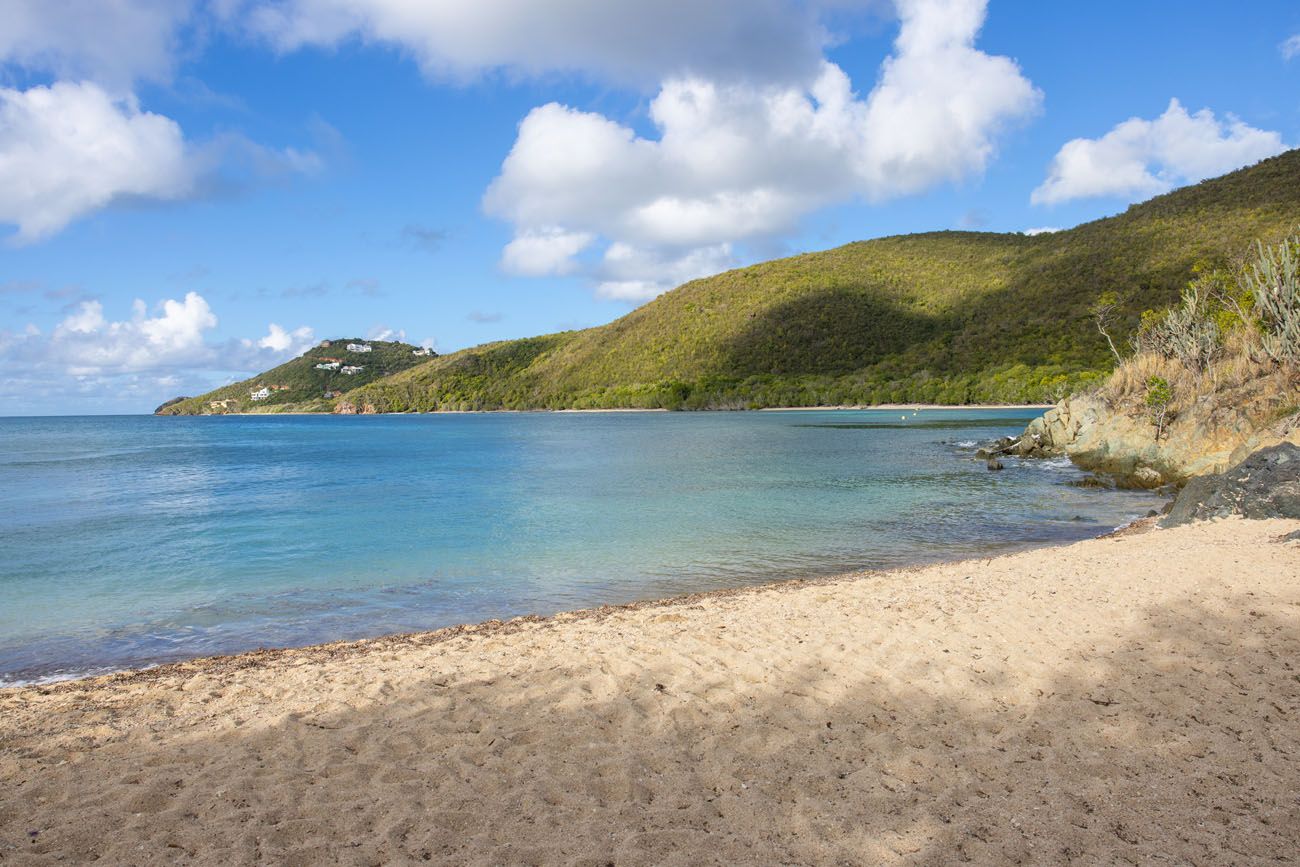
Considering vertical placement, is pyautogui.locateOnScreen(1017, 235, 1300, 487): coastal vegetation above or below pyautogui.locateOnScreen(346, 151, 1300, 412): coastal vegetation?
below

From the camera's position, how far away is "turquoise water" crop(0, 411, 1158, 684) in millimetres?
9711

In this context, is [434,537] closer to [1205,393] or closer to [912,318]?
[1205,393]

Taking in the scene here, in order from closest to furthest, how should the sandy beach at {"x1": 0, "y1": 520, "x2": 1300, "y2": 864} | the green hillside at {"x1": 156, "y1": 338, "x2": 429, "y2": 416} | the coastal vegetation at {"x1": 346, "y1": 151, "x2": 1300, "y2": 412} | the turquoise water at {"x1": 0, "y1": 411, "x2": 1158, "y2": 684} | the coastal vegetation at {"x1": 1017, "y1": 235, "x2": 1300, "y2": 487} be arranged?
the sandy beach at {"x1": 0, "y1": 520, "x2": 1300, "y2": 864}, the turquoise water at {"x1": 0, "y1": 411, "x2": 1158, "y2": 684}, the coastal vegetation at {"x1": 1017, "y1": 235, "x2": 1300, "y2": 487}, the coastal vegetation at {"x1": 346, "y1": 151, "x2": 1300, "y2": 412}, the green hillside at {"x1": 156, "y1": 338, "x2": 429, "y2": 416}

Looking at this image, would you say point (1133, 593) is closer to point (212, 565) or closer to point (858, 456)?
point (212, 565)

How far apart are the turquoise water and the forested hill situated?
151 ft

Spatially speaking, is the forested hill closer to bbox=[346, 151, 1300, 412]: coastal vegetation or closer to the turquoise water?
bbox=[346, 151, 1300, 412]: coastal vegetation

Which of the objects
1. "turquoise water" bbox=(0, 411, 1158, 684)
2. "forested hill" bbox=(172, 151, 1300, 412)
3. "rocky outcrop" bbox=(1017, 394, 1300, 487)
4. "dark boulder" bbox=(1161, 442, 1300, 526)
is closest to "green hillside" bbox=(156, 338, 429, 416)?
"forested hill" bbox=(172, 151, 1300, 412)

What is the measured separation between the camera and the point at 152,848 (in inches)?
144

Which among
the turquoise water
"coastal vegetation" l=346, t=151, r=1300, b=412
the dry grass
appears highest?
"coastal vegetation" l=346, t=151, r=1300, b=412

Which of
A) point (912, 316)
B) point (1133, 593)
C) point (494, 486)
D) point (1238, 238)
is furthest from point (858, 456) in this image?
point (912, 316)

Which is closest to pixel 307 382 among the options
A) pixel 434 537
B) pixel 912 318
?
pixel 912 318

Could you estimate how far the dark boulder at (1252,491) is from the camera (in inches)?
453

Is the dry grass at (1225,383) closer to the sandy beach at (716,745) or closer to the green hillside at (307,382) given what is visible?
the sandy beach at (716,745)

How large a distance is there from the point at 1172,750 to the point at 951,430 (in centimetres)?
5216
